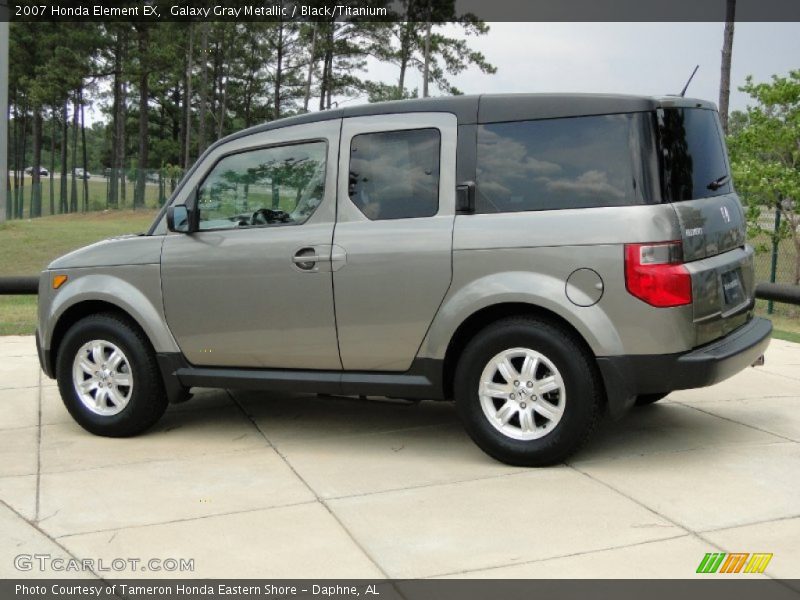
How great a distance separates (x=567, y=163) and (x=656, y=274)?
768 millimetres

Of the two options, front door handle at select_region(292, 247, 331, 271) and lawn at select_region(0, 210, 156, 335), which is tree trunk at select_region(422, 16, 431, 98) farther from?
front door handle at select_region(292, 247, 331, 271)

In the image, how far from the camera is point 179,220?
6.47m

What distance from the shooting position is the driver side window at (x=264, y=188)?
6.22 m

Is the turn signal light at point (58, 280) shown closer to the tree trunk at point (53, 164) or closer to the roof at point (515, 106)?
the roof at point (515, 106)

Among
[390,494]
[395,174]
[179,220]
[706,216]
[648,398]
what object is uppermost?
[395,174]

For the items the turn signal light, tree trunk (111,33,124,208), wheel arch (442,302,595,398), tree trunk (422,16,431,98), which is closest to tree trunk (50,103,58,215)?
tree trunk (111,33,124,208)

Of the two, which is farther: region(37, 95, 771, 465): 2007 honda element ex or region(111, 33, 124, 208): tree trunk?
region(111, 33, 124, 208): tree trunk

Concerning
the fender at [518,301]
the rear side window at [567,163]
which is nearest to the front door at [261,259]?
the fender at [518,301]

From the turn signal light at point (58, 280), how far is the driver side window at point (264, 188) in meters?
1.06

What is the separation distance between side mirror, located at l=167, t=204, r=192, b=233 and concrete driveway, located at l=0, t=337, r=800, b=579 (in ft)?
4.34

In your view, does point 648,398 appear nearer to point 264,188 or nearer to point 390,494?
point 390,494

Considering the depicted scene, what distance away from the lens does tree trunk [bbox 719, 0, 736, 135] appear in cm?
2492

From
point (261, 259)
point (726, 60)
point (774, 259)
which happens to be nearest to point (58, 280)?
point (261, 259)
